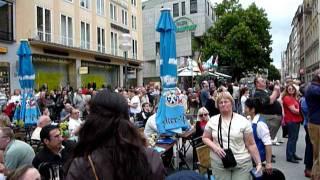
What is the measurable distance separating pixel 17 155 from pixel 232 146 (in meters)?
2.51

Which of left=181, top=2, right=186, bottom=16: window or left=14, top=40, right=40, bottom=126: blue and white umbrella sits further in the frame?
left=181, top=2, right=186, bottom=16: window

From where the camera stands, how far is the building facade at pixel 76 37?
2823 centimetres

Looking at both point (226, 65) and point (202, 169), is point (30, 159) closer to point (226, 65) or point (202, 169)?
point (202, 169)

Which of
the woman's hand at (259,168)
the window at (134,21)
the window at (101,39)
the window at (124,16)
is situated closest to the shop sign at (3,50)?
the window at (101,39)

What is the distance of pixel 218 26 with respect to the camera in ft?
170

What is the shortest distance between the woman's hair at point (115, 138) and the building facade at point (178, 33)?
194 feet

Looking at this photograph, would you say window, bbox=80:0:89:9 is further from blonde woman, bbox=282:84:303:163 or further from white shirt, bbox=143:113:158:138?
white shirt, bbox=143:113:158:138

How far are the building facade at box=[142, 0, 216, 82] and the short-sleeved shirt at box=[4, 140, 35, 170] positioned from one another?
5655cm

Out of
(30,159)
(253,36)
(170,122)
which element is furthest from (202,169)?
(253,36)

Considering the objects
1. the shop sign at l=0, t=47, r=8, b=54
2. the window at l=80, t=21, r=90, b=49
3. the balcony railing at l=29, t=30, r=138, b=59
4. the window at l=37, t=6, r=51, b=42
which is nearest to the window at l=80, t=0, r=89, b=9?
the window at l=80, t=21, r=90, b=49

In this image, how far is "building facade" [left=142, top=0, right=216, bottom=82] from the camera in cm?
6222

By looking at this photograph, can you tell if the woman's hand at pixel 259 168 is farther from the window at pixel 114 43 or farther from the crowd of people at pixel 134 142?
the window at pixel 114 43

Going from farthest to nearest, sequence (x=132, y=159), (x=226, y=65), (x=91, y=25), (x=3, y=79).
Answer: (x=226, y=65) → (x=91, y=25) → (x=3, y=79) → (x=132, y=159)

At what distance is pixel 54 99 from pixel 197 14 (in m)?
44.9
